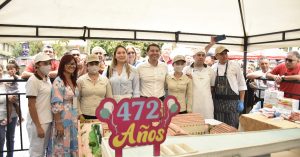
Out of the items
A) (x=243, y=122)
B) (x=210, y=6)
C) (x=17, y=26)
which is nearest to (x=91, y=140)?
(x=243, y=122)

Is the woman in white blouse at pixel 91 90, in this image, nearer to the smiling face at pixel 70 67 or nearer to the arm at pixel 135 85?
the smiling face at pixel 70 67

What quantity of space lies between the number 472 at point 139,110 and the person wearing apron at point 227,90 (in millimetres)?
2776

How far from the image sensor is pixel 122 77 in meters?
3.06

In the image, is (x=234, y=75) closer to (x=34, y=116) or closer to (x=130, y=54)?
(x=130, y=54)

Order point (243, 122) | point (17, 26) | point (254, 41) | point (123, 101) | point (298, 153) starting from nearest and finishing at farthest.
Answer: point (123, 101), point (298, 153), point (243, 122), point (17, 26), point (254, 41)

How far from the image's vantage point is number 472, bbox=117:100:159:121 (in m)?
0.94

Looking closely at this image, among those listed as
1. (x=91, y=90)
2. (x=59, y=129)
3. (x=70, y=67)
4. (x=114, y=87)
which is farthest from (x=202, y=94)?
(x=59, y=129)

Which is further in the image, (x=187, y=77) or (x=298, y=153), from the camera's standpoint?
(x=187, y=77)

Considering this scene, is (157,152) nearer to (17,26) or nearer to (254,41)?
(17,26)

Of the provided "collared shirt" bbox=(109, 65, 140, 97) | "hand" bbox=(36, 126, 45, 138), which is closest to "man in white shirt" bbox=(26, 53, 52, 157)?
"hand" bbox=(36, 126, 45, 138)

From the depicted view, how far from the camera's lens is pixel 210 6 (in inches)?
145

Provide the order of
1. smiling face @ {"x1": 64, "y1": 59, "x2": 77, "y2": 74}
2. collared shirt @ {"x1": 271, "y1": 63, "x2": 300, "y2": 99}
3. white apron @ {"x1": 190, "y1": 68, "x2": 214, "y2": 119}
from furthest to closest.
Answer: white apron @ {"x1": 190, "y1": 68, "x2": 214, "y2": 119} < collared shirt @ {"x1": 271, "y1": 63, "x2": 300, "y2": 99} < smiling face @ {"x1": 64, "y1": 59, "x2": 77, "y2": 74}

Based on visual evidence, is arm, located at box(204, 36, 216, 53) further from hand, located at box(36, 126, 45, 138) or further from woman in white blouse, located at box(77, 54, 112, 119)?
hand, located at box(36, 126, 45, 138)

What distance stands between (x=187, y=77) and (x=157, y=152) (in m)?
2.44
